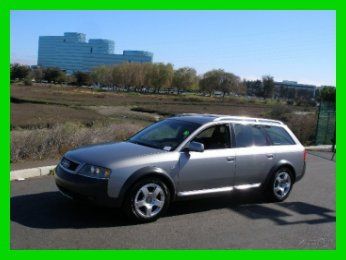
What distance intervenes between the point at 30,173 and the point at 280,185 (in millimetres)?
4878

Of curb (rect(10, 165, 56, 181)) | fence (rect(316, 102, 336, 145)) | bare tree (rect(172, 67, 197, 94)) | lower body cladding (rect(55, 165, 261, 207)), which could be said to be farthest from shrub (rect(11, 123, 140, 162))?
bare tree (rect(172, 67, 197, 94))

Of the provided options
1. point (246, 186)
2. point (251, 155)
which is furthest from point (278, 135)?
point (246, 186)

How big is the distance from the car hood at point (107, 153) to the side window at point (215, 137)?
2.98ft

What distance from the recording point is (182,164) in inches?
267

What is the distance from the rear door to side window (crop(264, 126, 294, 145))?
0.52ft

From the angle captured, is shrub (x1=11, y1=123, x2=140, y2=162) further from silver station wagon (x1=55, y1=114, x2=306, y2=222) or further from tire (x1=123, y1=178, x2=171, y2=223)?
tire (x1=123, y1=178, x2=171, y2=223)

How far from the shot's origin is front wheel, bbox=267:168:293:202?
8.09 m

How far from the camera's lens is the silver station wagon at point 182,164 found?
6.23 m

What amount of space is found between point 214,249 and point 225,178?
203 cm

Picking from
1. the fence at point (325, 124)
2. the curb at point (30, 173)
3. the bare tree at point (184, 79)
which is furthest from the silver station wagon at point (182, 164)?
the bare tree at point (184, 79)

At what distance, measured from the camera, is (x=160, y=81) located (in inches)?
5906

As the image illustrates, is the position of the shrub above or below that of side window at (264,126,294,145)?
below

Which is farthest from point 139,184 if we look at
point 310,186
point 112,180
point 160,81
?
point 160,81

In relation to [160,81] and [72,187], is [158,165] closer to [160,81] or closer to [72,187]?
[72,187]
